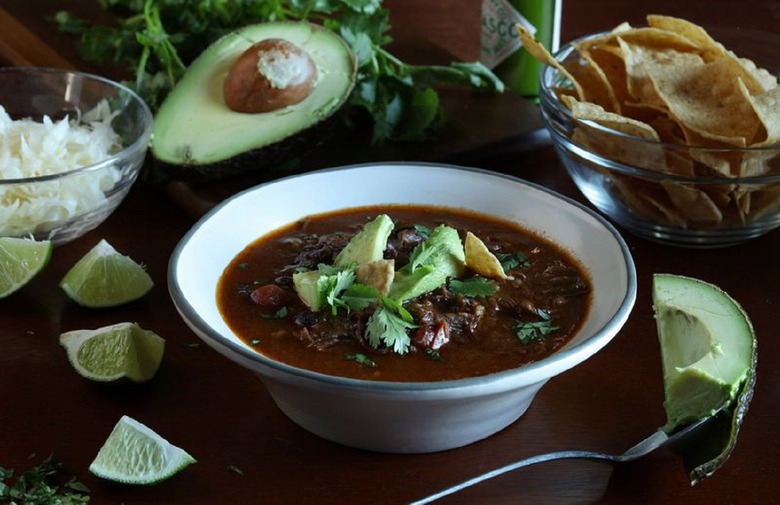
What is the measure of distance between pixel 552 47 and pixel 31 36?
1719 millimetres

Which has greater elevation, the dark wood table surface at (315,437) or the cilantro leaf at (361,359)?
the cilantro leaf at (361,359)

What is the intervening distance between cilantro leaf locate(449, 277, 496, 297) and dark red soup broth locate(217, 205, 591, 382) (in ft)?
0.04

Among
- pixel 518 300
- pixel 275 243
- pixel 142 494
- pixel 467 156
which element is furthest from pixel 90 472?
pixel 467 156

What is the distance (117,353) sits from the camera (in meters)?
2.00

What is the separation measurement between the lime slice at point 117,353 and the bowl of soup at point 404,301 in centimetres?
17

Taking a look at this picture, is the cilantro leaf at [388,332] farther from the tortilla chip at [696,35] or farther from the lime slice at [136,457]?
the tortilla chip at [696,35]

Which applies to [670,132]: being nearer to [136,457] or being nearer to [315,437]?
[315,437]

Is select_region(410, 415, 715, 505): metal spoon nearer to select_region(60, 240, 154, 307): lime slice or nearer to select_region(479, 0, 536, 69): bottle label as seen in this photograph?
select_region(60, 240, 154, 307): lime slice

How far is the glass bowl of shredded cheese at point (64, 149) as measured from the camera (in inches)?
96.5

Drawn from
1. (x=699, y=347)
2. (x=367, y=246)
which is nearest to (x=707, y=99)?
(x=699, y=347)

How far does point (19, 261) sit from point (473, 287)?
3.31 feet

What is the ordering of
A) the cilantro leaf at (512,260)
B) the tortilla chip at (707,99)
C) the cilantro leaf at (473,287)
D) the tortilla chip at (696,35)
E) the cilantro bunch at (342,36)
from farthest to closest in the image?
the cilantro bunch at (342,36) < the tortilla chip at (696,35) < the tortilla chip at (707,99) < the cilantro leaf at (512,260) < the cilantro leaf at (473,287)

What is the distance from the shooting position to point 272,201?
88.8 inches

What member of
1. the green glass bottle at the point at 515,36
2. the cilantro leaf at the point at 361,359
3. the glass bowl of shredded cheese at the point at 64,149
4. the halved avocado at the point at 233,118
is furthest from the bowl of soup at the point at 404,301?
the green glass bottle at the point at 515,36
